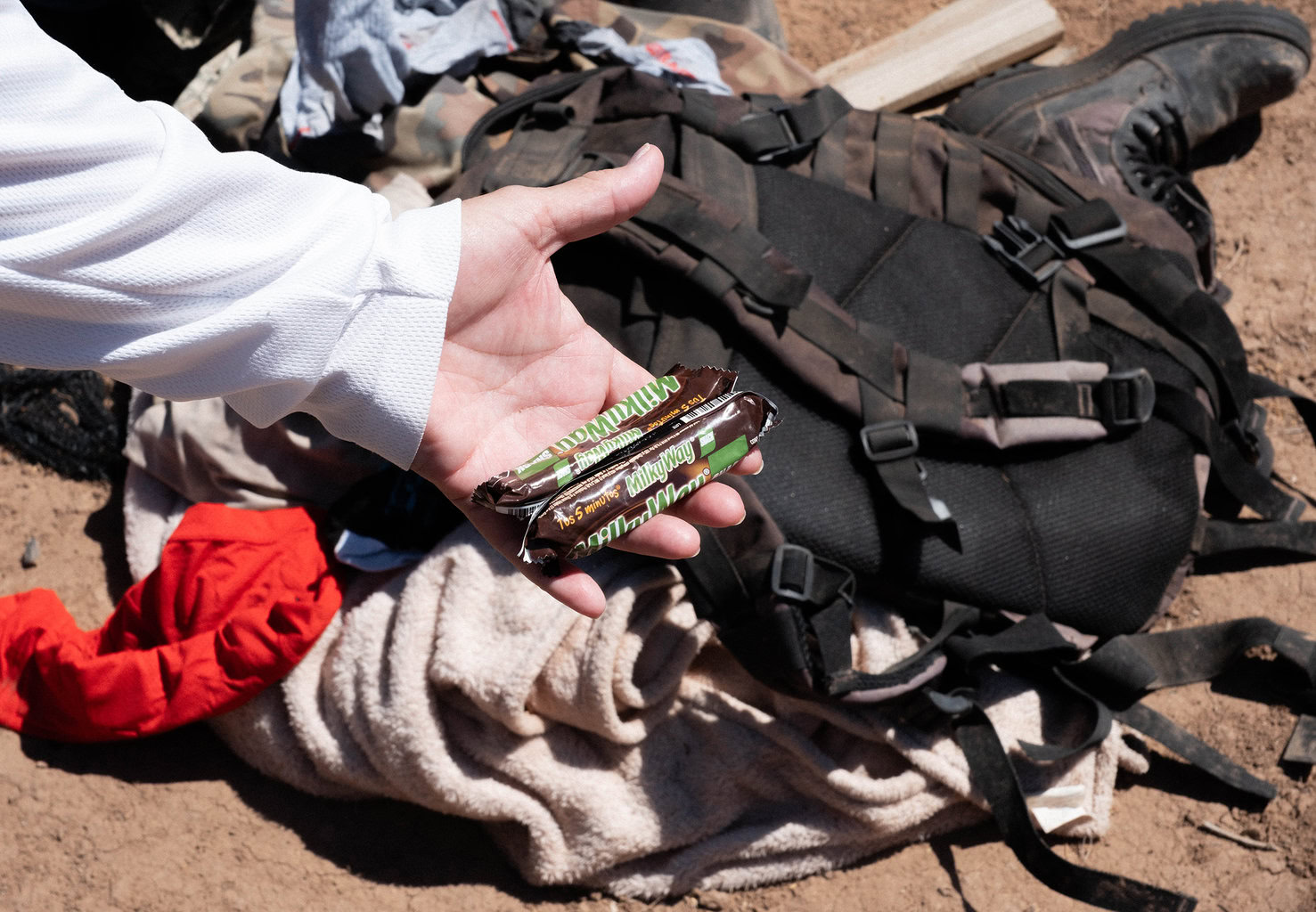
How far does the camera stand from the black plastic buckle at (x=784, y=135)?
7.14 feet

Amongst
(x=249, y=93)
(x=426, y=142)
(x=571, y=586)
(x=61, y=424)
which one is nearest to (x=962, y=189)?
(x=426, y=142)

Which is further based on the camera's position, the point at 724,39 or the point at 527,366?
the point at 724,39

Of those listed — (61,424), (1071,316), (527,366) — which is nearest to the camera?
(527,366)

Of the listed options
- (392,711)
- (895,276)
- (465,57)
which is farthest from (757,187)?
(392,711)

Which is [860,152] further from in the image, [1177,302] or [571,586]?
[571,586]

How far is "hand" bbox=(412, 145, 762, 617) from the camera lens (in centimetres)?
146

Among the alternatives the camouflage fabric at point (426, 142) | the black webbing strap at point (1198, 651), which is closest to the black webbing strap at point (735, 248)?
the camouflage fabric at point (426, 142)

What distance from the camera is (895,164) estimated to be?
7.34 feet

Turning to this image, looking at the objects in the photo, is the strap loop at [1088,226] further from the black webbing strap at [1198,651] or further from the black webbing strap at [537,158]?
the black webbing strap at [537,158]

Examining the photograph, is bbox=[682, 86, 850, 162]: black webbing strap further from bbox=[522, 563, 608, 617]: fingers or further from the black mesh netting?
the black mesh netting

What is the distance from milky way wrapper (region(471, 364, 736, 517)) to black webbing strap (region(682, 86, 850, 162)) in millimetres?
726

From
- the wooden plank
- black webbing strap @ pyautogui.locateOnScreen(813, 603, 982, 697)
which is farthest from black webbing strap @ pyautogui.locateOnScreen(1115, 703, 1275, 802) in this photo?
the wooden plank

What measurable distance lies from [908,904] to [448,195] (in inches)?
66.6

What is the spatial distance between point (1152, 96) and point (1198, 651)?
151 cm
